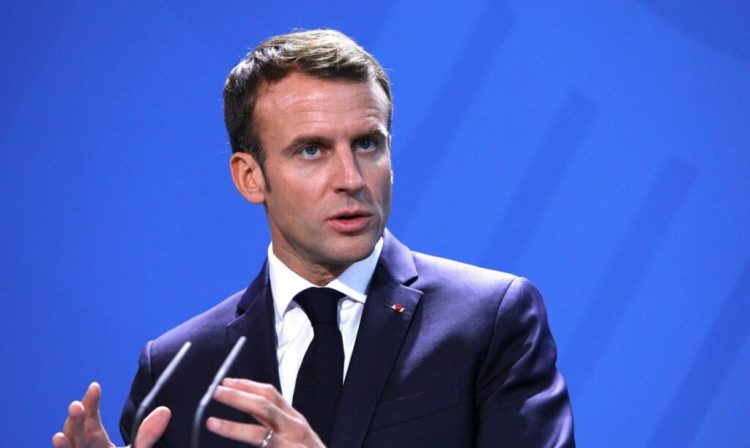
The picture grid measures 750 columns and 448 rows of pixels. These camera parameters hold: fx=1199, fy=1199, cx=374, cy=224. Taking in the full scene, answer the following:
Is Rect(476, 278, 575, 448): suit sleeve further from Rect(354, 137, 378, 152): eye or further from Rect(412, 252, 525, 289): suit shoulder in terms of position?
Rect(354, 137, 378, 152): eye

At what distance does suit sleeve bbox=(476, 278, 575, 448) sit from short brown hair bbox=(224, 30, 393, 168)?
1.41ft

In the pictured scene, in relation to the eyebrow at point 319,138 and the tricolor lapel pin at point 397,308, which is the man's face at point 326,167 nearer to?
the eyebrow at point 319,138

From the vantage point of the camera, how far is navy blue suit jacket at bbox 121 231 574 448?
2.00 metres

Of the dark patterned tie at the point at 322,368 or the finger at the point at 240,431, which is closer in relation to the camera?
the finger at the point at 240,431

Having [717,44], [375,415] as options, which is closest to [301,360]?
[375,415]

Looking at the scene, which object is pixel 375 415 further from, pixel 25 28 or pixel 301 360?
pixel 25 28

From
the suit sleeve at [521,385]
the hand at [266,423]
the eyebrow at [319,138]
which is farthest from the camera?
the eyebrow at [319,138]

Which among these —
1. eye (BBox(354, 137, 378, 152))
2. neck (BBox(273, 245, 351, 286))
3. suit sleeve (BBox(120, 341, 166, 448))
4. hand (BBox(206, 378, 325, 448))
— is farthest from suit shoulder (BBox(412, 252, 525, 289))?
hand (BBox(206, 378, 325, 448))

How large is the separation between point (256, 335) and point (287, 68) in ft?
1.60

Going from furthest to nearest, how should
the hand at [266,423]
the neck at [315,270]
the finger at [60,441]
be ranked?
the neck at [315,270] < the finger at [60,441] < the hand at [266,423]

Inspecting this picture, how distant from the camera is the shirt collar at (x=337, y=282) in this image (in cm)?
216

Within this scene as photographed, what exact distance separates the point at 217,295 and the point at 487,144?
820mm

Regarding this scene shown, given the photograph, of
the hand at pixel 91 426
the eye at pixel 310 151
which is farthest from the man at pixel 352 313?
the hand at pixel 91 426

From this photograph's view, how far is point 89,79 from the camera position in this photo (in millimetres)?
3166
